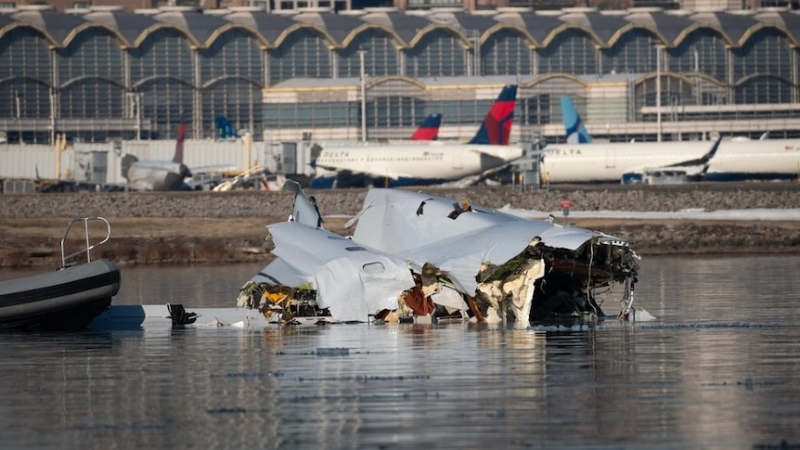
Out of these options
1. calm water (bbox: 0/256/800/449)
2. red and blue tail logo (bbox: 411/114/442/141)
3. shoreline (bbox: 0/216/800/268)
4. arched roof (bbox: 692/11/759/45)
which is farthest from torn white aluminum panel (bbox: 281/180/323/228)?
arched roof (bbox: 692/11/759/45)

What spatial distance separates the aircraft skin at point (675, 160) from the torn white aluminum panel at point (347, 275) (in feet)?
251

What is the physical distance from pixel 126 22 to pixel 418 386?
139140 mm

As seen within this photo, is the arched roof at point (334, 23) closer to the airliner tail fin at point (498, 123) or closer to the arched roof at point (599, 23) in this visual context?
the arched roof at point (599, 23)

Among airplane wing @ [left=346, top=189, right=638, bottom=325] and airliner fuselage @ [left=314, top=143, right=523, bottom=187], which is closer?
airplane wing @ [left=346, top=189, right=638, bottom=325]

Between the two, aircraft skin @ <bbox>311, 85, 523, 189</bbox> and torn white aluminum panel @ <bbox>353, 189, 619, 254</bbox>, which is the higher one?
aircraft skin @ <bbox>311, 85, 523, 189</bbox>

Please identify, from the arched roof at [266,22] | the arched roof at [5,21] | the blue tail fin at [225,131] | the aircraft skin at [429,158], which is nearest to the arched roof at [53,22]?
the arched roof at [5,21]

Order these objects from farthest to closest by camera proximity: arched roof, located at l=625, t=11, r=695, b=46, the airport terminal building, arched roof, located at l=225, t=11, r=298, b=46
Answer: arched roof, located at l=625, t=11, r=695, b=46 → arched roof, located at l=225, t=11, r=298, b=46 → the airport terminal building

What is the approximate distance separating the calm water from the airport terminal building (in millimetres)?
111460

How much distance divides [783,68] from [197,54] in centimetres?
6146

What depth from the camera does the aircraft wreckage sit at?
30.6 metres

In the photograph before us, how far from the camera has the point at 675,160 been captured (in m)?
110

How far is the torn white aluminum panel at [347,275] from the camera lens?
31625 mm

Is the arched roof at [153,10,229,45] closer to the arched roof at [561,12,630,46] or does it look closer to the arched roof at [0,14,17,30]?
the arched roof at [0,14,17,30]

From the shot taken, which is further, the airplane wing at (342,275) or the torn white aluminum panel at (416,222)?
the torn white aluminum panel at (416,222)
